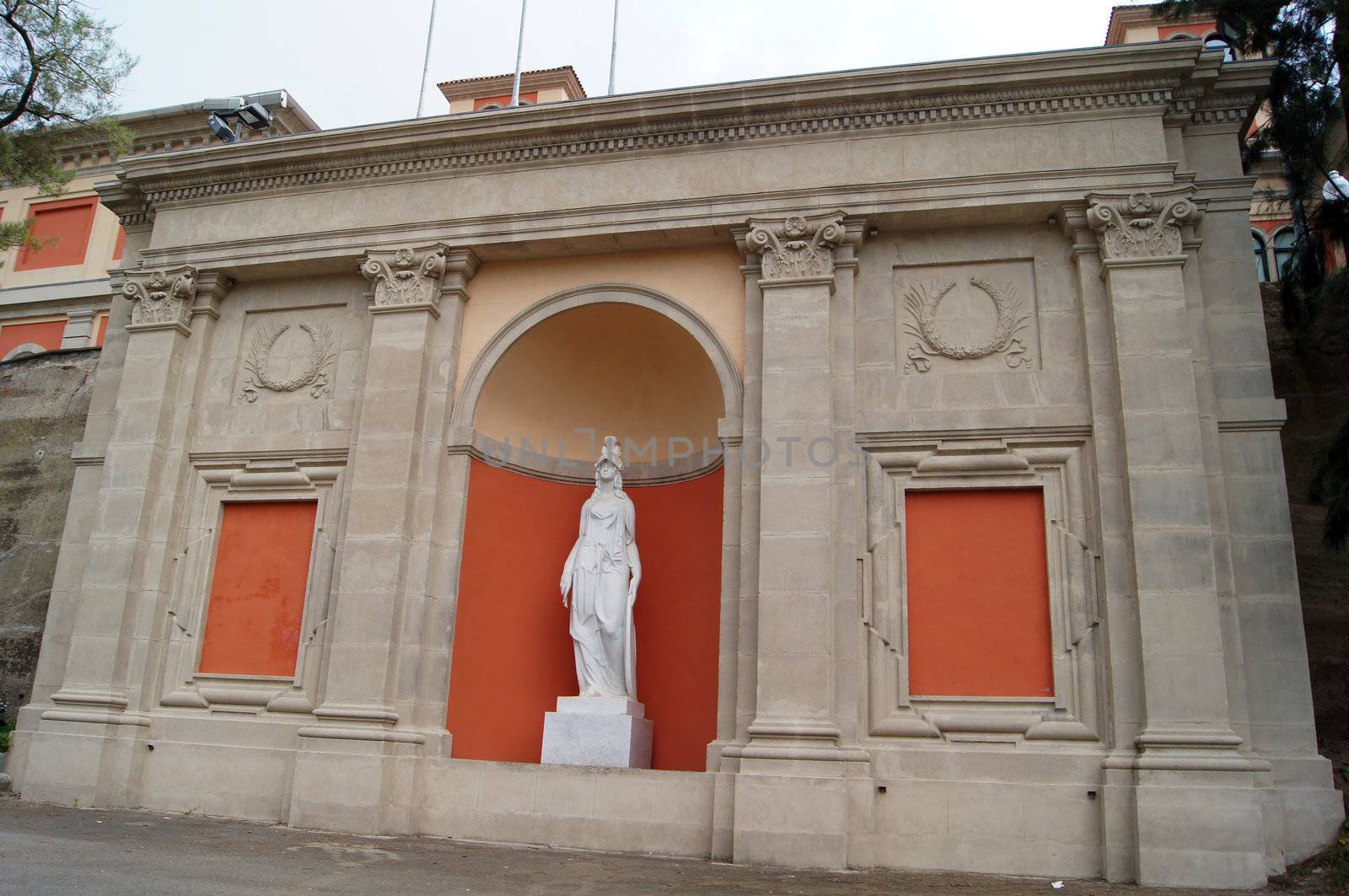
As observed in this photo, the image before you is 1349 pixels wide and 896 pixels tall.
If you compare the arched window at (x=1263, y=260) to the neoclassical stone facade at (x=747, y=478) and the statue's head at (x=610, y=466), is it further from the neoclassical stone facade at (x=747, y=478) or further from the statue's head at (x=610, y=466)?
the statue's head at (x=610, y=466)

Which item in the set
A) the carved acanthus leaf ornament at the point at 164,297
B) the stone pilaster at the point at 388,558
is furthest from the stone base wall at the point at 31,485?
the stone pilaster at the point at 388,558

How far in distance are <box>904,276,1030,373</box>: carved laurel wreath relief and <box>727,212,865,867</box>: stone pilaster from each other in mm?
869

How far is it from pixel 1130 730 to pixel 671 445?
6.39 m

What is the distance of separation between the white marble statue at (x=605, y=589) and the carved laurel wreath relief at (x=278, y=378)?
3708mm

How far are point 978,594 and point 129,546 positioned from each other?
9840 millimetres

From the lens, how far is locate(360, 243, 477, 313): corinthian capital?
42.7 ft

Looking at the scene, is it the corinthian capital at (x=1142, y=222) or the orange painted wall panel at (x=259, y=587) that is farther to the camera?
the orange painted wall panel at (x=259, y=587)

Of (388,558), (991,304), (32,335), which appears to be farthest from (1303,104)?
(32,335)

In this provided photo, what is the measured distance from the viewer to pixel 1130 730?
10.1m

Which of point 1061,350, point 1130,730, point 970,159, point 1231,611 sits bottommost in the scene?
point 1130,730

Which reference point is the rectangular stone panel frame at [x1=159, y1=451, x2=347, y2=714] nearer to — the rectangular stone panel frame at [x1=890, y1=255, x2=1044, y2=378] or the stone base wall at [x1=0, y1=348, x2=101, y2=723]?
the stone base wall at [x1=0, y1=348, x2=101, y2=723]

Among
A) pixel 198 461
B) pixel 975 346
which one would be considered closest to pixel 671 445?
pixel 975 346

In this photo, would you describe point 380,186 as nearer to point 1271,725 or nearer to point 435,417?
point 435,417

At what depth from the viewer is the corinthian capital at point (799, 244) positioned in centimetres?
1192
